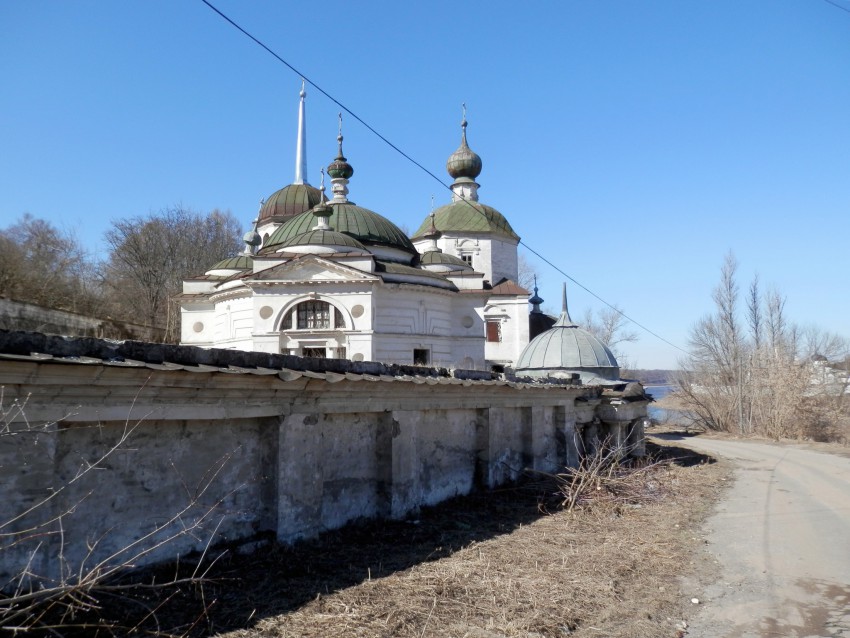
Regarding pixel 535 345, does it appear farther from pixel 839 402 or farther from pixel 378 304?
pixel 839 402

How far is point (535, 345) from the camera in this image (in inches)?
813

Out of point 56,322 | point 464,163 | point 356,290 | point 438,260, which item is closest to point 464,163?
point 464,163

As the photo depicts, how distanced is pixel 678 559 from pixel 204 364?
6569 millimetres

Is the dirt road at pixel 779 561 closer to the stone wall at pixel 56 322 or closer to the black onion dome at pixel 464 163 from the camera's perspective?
the stone wall at pixel 56 322

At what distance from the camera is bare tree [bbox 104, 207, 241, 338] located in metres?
37.7

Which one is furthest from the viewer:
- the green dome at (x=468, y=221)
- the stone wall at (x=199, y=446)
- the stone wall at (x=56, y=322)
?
the green dome at (x=468, y=221)

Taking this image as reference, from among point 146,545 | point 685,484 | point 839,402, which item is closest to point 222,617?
point 146,545

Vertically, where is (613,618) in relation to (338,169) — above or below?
below

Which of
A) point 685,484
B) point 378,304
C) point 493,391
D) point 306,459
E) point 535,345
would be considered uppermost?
point 378,304

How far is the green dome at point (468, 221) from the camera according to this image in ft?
136

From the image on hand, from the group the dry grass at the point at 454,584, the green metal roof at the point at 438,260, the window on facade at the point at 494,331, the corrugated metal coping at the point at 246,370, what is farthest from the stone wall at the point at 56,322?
the window on facade at the point at 494,331

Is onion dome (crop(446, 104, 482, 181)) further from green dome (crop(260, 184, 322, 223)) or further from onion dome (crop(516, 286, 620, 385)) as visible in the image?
onion dome (crop(516, 286, 620, 385))

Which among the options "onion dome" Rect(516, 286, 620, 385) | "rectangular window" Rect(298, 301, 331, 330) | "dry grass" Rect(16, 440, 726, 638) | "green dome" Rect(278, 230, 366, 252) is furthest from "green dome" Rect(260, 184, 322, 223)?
"dry grass" Rect(16, 440, 726, 638)

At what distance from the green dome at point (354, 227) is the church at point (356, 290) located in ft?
0.21
